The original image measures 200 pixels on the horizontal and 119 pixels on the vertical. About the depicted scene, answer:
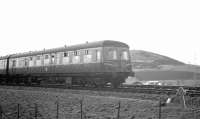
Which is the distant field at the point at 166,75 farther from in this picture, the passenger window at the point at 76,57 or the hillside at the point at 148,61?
the passenger window at the point at 76,57

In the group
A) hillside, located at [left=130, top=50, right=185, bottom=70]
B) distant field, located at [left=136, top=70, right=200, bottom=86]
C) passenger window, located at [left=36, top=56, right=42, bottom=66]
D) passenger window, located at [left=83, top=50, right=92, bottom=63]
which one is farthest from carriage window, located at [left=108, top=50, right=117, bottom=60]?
hillside, located at [left=130, top=50, right=185, bottom=70]

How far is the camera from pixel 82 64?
21.2 metres

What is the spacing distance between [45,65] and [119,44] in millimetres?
8564

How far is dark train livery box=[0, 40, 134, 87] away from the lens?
19.5m

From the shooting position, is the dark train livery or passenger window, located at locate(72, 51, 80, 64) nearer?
the dark train livery

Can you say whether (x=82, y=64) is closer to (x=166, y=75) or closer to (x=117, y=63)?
(x=117, y=63)

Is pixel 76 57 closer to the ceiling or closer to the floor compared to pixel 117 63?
closer to the ceiling

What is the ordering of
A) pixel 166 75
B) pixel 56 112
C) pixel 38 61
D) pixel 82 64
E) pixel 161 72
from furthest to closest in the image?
pixel 166 75, pixel 161 72, pixel 38 61, pixel 82 64, pixel 56 112

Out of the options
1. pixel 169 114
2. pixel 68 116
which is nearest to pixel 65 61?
pixel 68 116

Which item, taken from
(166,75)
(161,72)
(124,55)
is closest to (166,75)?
(166,75)

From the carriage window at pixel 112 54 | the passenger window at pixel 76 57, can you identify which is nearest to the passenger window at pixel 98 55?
the carriage window at pixel 112 54

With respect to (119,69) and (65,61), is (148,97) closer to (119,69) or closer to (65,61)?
(119,69)

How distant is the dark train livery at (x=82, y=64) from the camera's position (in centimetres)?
1953

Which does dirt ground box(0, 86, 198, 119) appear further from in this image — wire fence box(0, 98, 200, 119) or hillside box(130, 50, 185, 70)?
hillside box(130, 50, 185, 70)
